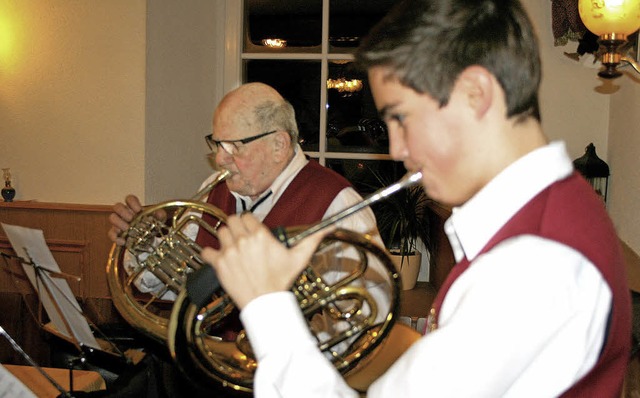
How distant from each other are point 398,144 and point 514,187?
0.16 meters

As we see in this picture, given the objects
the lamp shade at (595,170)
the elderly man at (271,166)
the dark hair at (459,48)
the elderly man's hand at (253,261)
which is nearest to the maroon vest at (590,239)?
the dark hair at (459,48)

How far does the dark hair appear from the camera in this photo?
898 millimetres

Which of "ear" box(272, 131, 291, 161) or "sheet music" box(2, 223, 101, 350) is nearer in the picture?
"sheet music" box(2, 223, 101, 350)

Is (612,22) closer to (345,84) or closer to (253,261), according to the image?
(253,261)

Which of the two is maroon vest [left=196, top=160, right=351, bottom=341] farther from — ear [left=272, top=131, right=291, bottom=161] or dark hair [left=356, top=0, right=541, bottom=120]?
dark hair [left=356, top=0, right=541, bottom=120]

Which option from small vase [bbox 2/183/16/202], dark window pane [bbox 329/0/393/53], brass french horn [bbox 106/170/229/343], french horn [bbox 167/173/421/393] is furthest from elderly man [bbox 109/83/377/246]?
dark window pane [bbox 329/0/393/53]

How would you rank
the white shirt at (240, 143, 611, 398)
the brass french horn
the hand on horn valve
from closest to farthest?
the white shirt at (240, 143, 611, 398), the brass french horn, the hand on horn valve

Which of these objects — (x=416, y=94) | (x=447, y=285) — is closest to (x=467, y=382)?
(x=447, y=285)

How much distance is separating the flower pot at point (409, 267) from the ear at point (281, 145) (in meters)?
1.49

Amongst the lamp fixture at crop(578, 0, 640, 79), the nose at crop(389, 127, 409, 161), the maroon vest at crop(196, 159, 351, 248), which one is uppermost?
the lamp fixture at crop(578, 0, 640, 79)

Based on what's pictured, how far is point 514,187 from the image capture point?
0.90m

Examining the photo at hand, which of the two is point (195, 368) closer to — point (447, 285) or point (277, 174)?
point (447, 285)

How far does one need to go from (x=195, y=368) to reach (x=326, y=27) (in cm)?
291

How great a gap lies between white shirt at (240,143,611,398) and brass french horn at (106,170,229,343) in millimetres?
940
